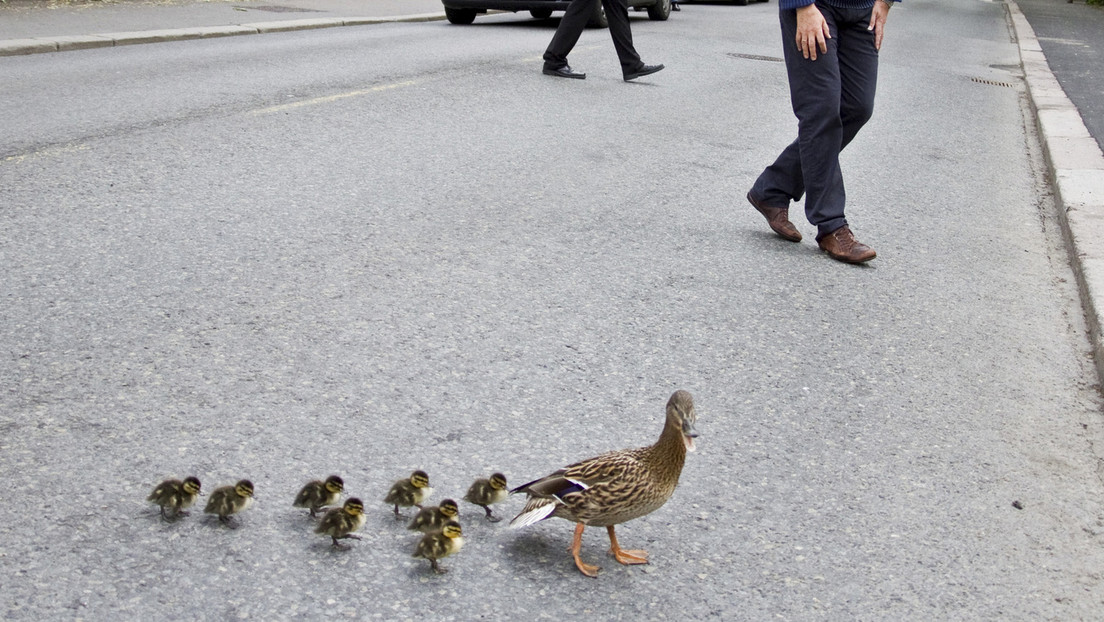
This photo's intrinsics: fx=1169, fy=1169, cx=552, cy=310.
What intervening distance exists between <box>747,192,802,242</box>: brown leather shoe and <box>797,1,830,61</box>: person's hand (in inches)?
40.8

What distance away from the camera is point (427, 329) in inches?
190

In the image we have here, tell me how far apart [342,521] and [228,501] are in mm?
334

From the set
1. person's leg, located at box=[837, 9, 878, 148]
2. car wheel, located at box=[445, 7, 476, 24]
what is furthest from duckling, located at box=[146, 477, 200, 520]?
car wheel, located at box=[445, 7, 476, 24]

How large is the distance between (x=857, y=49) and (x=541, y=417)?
11.1 feet

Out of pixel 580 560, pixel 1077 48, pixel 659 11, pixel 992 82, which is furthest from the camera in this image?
pixel 659 11

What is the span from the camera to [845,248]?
21.2ft

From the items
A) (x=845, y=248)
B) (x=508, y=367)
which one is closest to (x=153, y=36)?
(x=845, y=248)

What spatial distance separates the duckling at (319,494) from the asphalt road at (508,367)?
0.18ft

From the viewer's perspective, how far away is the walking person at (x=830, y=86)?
6199 mm

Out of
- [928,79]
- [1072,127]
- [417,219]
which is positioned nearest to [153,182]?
[417,219]

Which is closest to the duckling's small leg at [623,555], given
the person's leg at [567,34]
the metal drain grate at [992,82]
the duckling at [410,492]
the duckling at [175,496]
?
the duckling at [410,492]

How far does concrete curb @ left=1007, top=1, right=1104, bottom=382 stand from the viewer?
6.13 m

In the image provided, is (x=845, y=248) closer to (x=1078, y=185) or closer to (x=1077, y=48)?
(x=1078, y=185)

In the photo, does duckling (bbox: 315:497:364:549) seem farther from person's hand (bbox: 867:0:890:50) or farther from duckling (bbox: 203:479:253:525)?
person's hand (bbox: 867:0:890:50)
